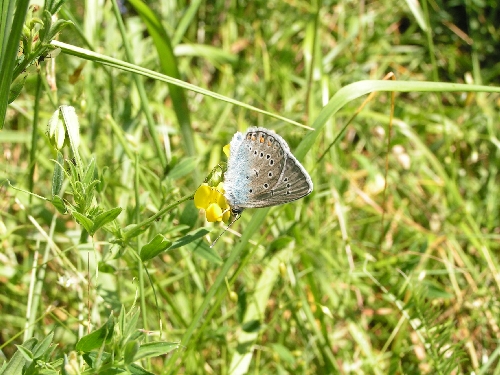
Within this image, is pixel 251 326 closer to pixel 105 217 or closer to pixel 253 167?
pixel 253 167

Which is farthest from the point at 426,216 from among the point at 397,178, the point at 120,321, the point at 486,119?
the point at 120,321

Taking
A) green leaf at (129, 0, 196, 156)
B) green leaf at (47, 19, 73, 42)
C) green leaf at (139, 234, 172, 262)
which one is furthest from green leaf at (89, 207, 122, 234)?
green leaf at (129, 0, 196, 156)

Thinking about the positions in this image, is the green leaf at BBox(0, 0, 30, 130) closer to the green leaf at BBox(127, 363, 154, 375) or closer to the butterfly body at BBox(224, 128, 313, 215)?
the butterfly body at BBox(224, 128, 313, 215)

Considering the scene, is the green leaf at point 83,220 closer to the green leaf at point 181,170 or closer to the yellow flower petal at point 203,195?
the yellow flower petal at point 203,195

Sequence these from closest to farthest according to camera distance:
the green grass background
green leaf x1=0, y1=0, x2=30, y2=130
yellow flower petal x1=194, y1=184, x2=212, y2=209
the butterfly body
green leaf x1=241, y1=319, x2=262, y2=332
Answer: green leaf x1=0, y1=0, x2=30, y2=130 < yellow flower petal x1=194, y1=184, x2=212, y2=209 < the butterfly body < the green grass background < green leaf x1=241, y1=319, x2=262, y2=332

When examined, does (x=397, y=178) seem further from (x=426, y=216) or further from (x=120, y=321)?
(x=120, y=321)

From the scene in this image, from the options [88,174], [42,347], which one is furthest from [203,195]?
[42,347]

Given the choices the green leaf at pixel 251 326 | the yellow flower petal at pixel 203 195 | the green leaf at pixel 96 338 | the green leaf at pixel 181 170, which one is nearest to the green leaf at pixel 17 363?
the green leaf at pixel 96 338
